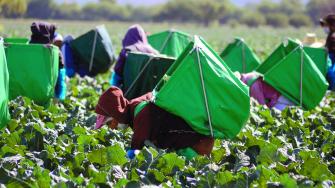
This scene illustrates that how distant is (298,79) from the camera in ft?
30.4

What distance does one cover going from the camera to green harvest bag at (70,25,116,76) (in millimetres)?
11523

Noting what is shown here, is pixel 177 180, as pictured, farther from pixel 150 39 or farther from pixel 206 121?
pixel 150 39

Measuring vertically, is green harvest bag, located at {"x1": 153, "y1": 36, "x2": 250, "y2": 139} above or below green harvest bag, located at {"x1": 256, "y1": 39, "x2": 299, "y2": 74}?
above

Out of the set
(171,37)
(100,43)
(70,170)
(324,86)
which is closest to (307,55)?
(324,86)

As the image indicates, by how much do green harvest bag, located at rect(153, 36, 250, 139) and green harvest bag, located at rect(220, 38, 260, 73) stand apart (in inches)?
273

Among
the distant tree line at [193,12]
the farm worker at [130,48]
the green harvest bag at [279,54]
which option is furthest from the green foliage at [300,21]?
the farm worker at [130,48]

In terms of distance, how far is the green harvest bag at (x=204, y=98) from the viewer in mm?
5273

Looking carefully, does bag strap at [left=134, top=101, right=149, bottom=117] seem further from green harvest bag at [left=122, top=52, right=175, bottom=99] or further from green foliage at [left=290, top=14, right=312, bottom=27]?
green foliage at [left=290, top=14, right=312, bottom=27]

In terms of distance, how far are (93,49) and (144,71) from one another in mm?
3754

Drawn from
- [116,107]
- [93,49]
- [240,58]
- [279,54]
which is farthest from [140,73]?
[240,58]

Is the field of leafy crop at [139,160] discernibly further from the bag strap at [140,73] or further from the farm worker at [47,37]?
the farm worker at [47,37]

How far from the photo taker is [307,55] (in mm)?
9438

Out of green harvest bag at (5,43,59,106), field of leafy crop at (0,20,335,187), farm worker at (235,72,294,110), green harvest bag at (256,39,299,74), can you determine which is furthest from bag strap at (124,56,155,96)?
green harvest bag at (256,39,299,74)

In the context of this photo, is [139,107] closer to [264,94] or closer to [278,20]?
[264,94]
